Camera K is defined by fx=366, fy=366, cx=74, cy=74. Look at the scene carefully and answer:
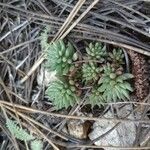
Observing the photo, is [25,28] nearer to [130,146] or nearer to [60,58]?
[60,58]

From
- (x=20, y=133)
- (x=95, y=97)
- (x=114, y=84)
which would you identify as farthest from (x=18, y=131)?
(x=114, y=84)

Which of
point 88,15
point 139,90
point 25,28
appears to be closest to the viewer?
point 139,90

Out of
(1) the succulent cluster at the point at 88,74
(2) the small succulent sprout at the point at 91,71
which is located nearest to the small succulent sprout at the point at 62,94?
(1) the succulent cluster at the point at 88,74

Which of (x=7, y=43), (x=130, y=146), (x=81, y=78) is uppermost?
(x=7, y=43)

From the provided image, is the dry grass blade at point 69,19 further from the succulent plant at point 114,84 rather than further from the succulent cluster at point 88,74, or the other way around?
the succulent plant at point 114,84

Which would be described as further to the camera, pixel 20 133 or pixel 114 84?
pixel 20 133

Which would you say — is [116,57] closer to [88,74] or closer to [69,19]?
[88,74]

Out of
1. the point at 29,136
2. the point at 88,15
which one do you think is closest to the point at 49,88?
the point at 29,136
